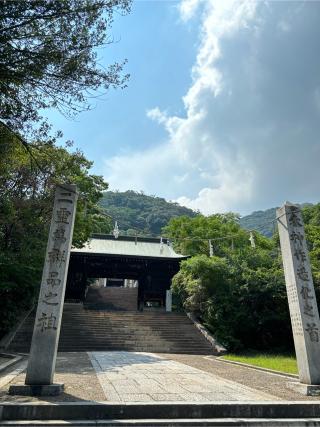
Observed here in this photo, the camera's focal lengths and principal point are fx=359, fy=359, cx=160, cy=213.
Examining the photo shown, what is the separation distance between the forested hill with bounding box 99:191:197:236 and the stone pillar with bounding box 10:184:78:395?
6369 cm

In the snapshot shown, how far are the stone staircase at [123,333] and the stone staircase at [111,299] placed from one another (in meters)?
6.51

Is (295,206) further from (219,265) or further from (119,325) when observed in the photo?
(119,325)

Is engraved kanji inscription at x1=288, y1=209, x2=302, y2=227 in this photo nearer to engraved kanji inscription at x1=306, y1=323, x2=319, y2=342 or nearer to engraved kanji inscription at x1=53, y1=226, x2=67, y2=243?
engraved kanji inscription at x1=306, y1=323, x2=319, y2=342

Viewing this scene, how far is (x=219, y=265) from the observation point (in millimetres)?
19500

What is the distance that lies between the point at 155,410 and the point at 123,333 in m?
13.9

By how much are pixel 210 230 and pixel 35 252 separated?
63.6ft

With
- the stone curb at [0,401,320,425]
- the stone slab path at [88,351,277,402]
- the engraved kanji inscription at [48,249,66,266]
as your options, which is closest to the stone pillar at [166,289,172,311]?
the stone slab path at [88,351,277,402]

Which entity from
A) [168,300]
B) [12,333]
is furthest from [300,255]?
[168,300]

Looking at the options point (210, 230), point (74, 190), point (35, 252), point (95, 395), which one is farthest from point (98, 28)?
point (210, 230)

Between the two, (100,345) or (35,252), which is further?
(100,345)

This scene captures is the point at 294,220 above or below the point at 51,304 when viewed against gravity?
above

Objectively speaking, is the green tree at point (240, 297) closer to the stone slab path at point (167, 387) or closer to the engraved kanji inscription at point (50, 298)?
the stone slab path at point (167, 387)

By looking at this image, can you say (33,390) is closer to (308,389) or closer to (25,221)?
(308,389)

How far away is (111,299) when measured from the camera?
1208 inches
